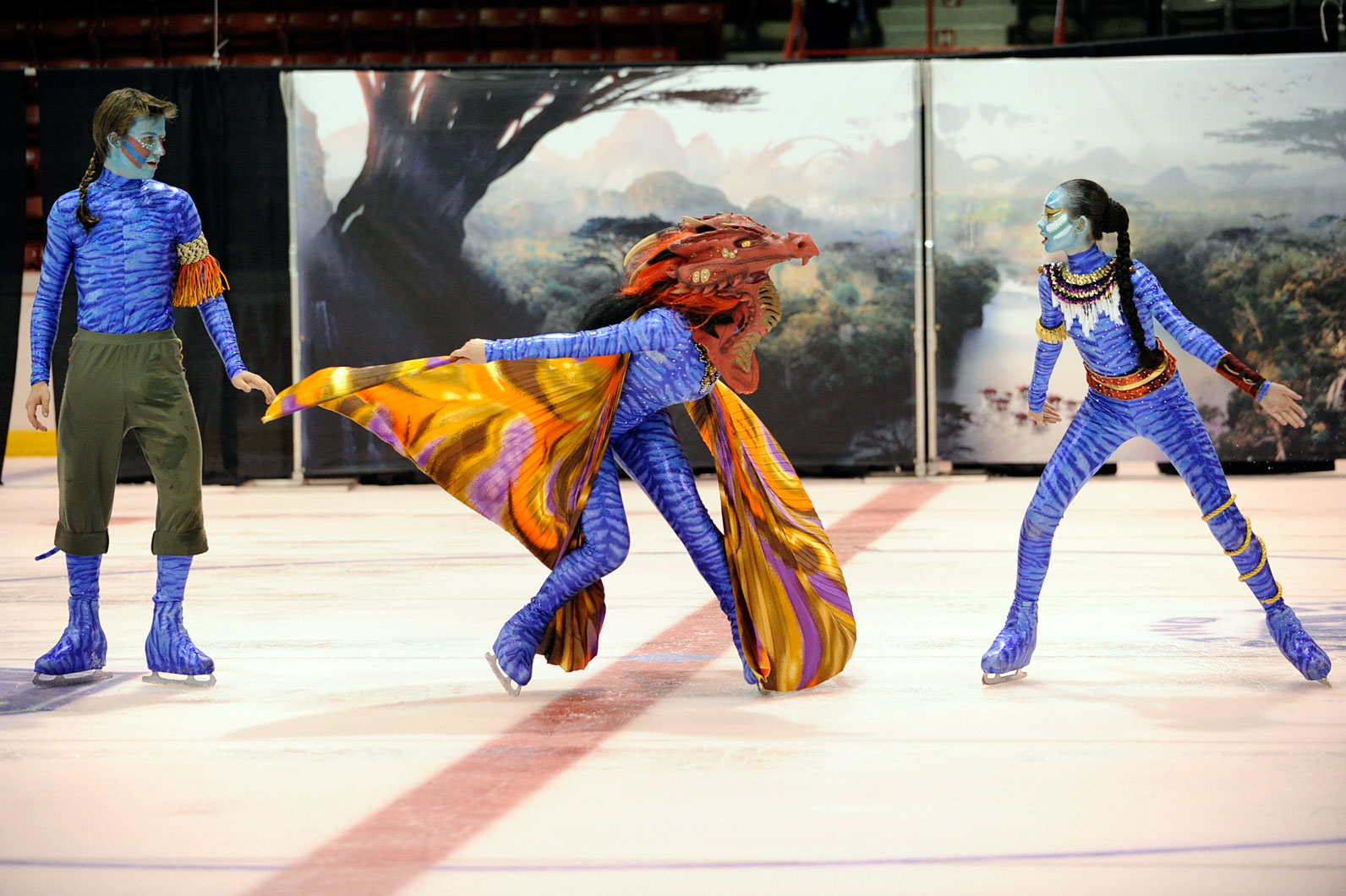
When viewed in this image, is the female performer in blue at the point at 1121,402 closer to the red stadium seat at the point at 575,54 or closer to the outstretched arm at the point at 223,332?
the outstretched arm at the point at 223,332

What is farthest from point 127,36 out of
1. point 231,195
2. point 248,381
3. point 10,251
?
point 248,381

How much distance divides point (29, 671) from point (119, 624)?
0.65 meters

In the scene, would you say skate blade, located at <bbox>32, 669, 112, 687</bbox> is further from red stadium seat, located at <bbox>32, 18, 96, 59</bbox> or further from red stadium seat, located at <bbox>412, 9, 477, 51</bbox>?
red stadium seat, located at <bbox>32, 18, 96, 59</bbox>

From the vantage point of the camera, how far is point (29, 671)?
379 centimetres

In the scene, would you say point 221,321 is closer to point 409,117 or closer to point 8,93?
point 409,117

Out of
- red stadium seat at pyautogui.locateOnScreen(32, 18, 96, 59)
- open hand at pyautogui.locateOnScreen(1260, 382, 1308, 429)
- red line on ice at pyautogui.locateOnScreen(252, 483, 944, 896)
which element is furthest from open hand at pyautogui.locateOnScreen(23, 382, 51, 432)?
red stadium seat at pyautogui.locateOnScreen(32, 18, 96, 59)

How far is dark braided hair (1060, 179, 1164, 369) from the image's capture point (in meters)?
3.46

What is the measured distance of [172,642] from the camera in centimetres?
357

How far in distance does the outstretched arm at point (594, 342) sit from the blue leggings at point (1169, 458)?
99cm

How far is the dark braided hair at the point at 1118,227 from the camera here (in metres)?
3.46

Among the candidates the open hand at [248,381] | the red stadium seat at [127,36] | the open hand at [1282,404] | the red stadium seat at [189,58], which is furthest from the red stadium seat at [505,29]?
the open hand at [1282,404]

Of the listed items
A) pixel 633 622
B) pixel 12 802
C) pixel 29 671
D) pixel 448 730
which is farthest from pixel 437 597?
pixel 12 802

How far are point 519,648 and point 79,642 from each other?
3.82ft

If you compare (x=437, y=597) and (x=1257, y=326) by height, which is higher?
(x=1257, y=326)
